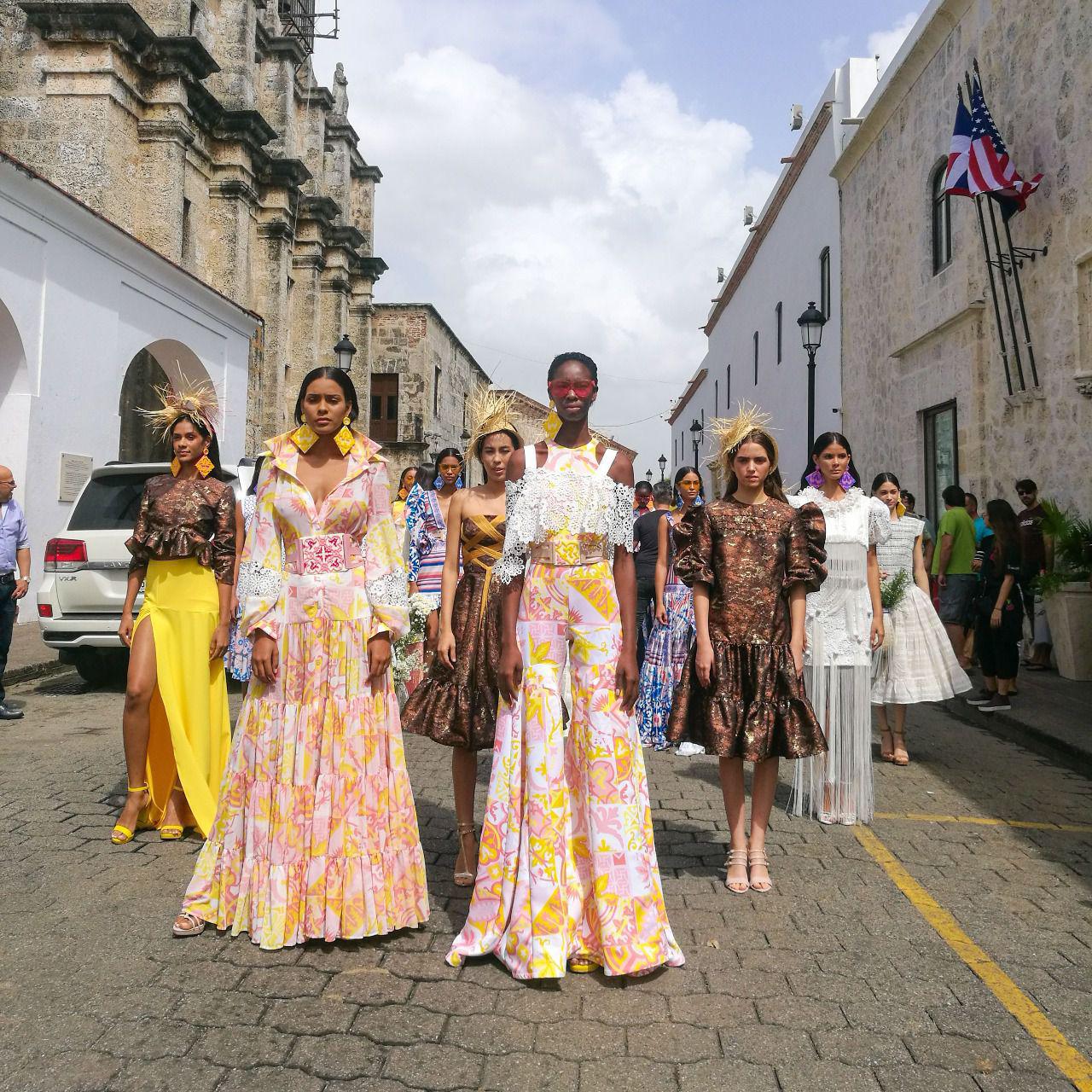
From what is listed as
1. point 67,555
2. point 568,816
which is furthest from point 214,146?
point 568,816

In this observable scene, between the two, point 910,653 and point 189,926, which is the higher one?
point 910,653

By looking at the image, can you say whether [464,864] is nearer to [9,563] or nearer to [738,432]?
[738,432]

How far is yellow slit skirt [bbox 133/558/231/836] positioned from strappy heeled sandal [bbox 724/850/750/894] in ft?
8.36

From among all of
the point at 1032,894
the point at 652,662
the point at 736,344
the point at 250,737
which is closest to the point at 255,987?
the point at 250,737

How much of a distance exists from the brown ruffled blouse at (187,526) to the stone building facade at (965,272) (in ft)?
30.6

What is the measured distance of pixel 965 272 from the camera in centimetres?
1345

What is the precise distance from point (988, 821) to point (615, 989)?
320cm

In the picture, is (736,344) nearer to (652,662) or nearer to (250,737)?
(652,662)

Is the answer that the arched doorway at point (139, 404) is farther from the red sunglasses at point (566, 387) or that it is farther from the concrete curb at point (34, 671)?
the red sunglasses at point (566, 387)

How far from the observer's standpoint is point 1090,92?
10.3m

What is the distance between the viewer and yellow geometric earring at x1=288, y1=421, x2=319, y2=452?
3.77 metres

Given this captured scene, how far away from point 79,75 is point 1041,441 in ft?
59.4

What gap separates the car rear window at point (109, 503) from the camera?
8672 millimetres

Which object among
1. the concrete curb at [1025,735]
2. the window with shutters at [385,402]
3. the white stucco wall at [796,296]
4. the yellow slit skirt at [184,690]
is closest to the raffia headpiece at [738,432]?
the yellow slit skirt at [184,690]
